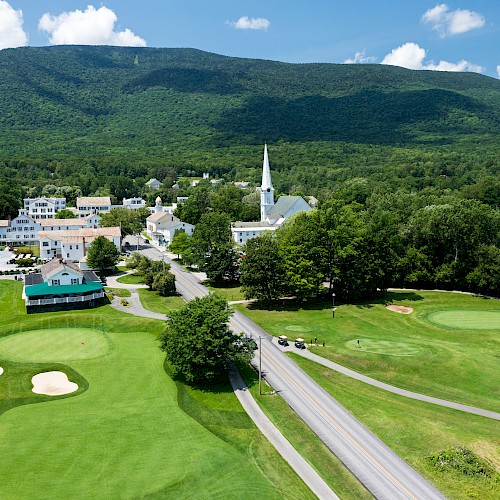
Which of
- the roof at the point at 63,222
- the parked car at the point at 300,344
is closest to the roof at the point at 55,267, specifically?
the parked car at the point at 300,344

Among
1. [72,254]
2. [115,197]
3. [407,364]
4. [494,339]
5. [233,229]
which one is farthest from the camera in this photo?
[115,197]

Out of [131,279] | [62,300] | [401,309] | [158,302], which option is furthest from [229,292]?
[401,309]

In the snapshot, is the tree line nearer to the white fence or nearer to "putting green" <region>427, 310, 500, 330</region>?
"putting green" <region>427, 310, 500, 330</region>

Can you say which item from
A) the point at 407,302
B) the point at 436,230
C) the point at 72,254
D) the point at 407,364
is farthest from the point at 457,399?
the point at 72,254

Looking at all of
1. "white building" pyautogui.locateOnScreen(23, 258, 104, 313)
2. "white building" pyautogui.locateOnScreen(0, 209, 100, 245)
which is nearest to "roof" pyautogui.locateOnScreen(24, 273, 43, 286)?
"white building" pyautogui.locateOnScreen(23, 258, 104, 313)

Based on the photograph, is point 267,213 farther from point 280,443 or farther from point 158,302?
point 280,443

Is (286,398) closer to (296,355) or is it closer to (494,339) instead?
(296,355)

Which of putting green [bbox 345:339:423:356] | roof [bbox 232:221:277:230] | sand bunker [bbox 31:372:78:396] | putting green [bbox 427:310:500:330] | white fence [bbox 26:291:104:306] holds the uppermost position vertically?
roof [bbox 232:221:277:230]
